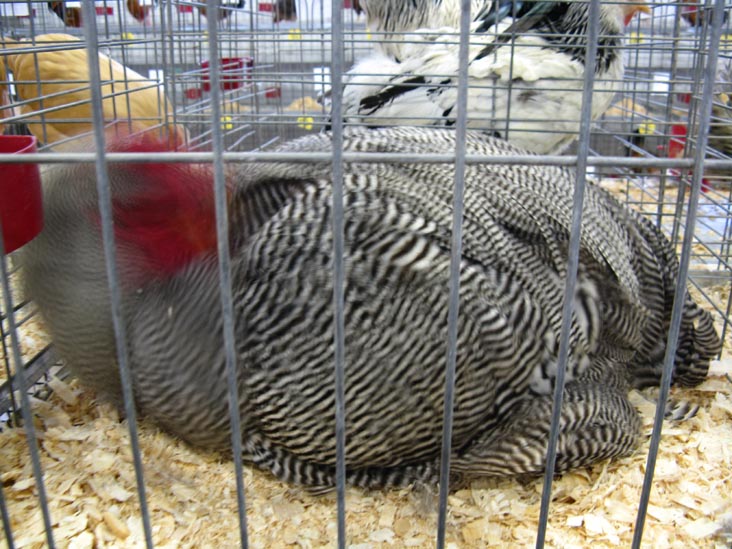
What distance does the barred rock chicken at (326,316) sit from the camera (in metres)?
1.28

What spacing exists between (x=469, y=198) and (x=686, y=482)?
79 centimetres

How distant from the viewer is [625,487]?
1380mm

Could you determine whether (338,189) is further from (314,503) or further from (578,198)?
(314,503)

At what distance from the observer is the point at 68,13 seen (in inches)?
139

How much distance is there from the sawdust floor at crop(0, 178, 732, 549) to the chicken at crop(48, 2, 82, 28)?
262cm

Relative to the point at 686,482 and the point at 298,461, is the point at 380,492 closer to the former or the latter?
the point at 298,461

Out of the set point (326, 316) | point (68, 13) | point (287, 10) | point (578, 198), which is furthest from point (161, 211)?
point (287, 10)

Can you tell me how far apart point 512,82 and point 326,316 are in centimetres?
147

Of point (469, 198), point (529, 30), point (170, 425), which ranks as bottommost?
point (170, 425)

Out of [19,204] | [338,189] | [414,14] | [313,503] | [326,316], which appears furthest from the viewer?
[414,14]

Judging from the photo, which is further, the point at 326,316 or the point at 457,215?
the point at 326,316

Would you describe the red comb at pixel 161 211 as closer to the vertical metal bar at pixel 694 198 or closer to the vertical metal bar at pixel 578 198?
the vertical metal bar at pixel 578 198

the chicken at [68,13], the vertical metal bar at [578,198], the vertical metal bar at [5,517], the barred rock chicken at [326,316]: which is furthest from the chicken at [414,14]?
the vertical metal bar at [5,517]

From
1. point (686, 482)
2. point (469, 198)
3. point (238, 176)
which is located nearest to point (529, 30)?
point (469, 198)
